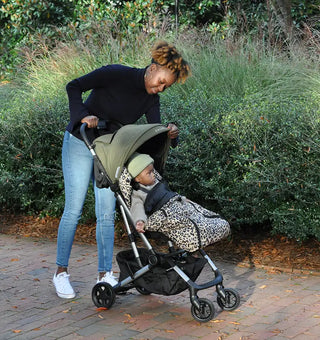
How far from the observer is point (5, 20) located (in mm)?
15062

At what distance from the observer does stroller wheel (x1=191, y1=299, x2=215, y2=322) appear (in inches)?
178

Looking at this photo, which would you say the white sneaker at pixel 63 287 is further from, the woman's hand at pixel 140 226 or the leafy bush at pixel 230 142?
the leafy bush at pixel 230 142

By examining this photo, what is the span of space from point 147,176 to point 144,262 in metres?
0.67

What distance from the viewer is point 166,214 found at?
462cm

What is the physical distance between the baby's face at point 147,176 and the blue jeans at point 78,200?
519 millimetres

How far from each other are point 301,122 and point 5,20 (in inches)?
423

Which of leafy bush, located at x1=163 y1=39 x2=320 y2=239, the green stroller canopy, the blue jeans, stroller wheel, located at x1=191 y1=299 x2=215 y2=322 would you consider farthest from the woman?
leafy bush, located at x1=163 y1=39 x2=320 y2=239

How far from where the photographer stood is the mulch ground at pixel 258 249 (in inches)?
236

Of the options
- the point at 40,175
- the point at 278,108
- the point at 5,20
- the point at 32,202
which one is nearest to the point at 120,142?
the point at 278,108

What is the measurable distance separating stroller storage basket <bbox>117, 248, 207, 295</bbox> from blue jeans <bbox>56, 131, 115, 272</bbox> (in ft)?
1.30

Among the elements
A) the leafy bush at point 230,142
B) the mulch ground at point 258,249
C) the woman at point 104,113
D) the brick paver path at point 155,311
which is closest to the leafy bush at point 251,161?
the leafy bush at point 230,142

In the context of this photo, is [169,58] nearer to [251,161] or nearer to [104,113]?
[104,113]

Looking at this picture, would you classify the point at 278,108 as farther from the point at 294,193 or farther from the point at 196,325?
the point at 196,325

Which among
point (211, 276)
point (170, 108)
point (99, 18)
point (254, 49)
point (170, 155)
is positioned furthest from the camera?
point (99, 18)
